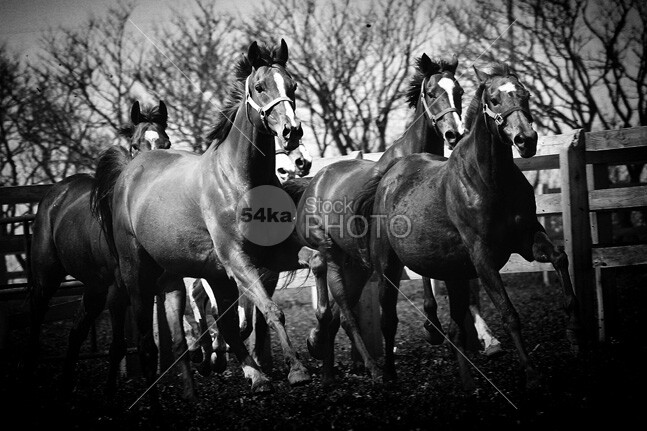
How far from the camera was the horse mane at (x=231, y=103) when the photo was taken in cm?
614

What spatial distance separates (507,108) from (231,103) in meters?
2.45

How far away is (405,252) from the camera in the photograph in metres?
5.84

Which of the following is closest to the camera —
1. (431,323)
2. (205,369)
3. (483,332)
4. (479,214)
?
(479,214)

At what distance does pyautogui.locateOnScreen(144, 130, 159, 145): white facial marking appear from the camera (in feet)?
26.1

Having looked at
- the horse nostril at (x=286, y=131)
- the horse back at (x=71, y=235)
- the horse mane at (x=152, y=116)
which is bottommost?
the horse back at (x=71, y=235)

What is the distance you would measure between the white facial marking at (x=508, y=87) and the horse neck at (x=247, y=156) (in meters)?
1.86

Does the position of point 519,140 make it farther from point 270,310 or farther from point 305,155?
point 270,310

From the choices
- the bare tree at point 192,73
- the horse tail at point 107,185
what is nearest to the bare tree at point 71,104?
the bare tree at point 192,73

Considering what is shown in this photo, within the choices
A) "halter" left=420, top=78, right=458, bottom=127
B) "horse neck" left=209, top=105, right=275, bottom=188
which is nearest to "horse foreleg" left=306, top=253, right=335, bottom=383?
"horse neck" left=209, top=105, right=275, bottom=188

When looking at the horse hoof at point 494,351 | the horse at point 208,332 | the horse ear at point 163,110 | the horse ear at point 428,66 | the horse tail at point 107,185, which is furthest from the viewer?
the horse ear at point 163,110

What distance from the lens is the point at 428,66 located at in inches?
298

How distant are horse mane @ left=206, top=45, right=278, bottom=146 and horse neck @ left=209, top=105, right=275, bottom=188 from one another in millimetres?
272

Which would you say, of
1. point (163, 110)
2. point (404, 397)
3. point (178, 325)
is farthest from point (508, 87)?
point (163, 110)

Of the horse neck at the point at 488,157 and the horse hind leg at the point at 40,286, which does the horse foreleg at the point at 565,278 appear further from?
the horse hind leg at the point at 40,286
